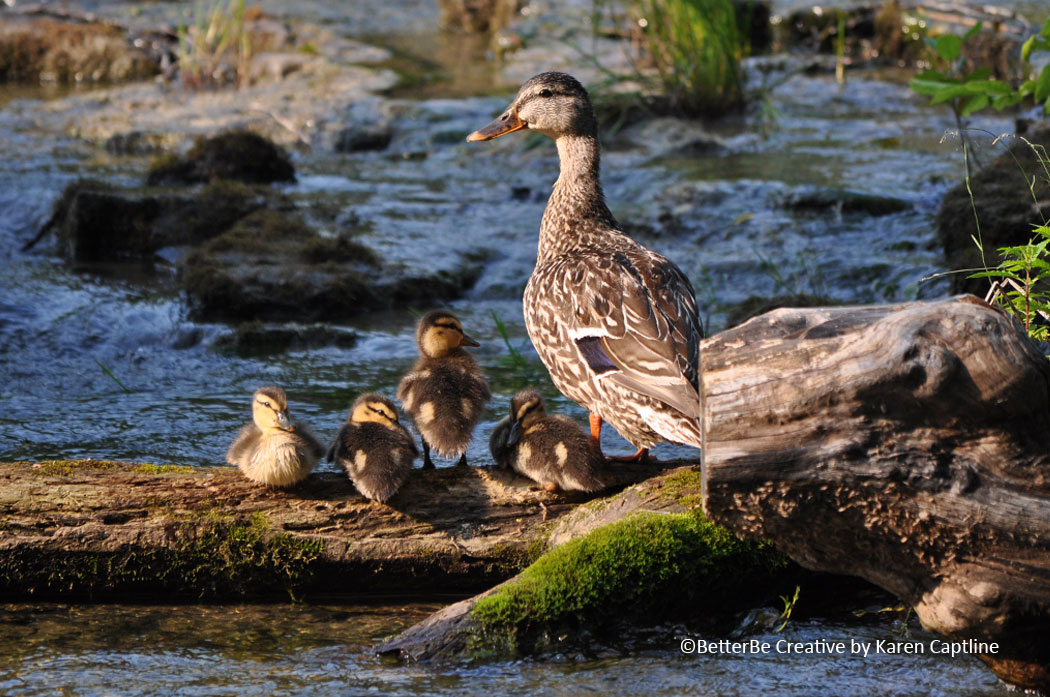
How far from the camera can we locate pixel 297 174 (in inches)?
435

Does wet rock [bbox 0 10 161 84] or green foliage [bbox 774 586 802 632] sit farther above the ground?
wet rock [bbox 0 10 161 84]

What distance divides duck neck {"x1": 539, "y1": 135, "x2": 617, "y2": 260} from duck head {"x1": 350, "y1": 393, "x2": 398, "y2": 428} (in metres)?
1.10

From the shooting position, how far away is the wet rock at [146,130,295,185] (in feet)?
34.4

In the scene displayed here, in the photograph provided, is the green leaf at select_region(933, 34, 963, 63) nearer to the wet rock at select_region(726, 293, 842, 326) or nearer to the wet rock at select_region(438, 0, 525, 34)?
the wet rock at select_region(726, 293, 842, 326)

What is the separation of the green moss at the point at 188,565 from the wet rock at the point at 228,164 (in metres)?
7.10

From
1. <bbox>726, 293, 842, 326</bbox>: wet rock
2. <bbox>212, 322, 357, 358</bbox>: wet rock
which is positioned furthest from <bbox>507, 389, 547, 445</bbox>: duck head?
<bbox>212, 322, 357, 358</bbox>: wet rock

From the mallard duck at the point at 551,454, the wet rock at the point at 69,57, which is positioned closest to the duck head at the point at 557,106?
the mallard duck at the point at 551,454

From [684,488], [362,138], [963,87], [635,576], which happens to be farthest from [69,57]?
Result: [635,576]

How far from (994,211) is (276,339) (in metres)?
4.23

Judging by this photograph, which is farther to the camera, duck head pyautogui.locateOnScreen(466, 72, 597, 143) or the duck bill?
the duck bill

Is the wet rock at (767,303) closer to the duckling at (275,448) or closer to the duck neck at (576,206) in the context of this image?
the duck neck at (576,206)

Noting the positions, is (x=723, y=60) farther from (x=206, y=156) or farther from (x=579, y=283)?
(x=579, y=283)

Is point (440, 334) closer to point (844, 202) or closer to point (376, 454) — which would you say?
point (376, 454)

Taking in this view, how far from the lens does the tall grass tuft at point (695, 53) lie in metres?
11.1
